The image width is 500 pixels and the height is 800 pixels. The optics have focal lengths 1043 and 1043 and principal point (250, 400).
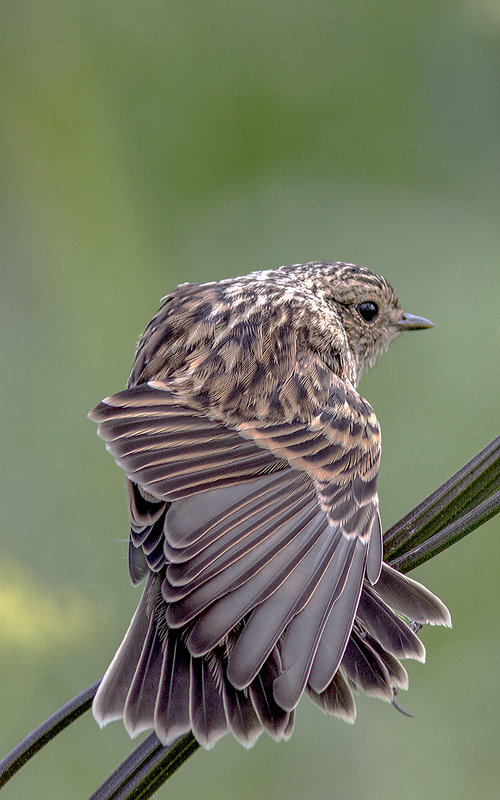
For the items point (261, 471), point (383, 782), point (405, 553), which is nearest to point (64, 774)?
point (383, 782)

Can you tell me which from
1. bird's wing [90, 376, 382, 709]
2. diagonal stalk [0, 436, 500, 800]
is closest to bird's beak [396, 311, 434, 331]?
bird's wing [90, 376, 382, 709]

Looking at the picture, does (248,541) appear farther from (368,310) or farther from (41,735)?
(368,310)

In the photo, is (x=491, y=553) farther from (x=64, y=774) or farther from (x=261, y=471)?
(x=261, y=471)

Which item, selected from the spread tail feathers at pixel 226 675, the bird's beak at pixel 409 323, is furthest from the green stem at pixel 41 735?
the bird's beak at pixel 409 323

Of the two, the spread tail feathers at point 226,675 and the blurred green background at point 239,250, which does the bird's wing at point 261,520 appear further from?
the blurred green background at point 239,250

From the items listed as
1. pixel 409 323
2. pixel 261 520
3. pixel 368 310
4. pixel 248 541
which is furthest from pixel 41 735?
pixel 409 323
